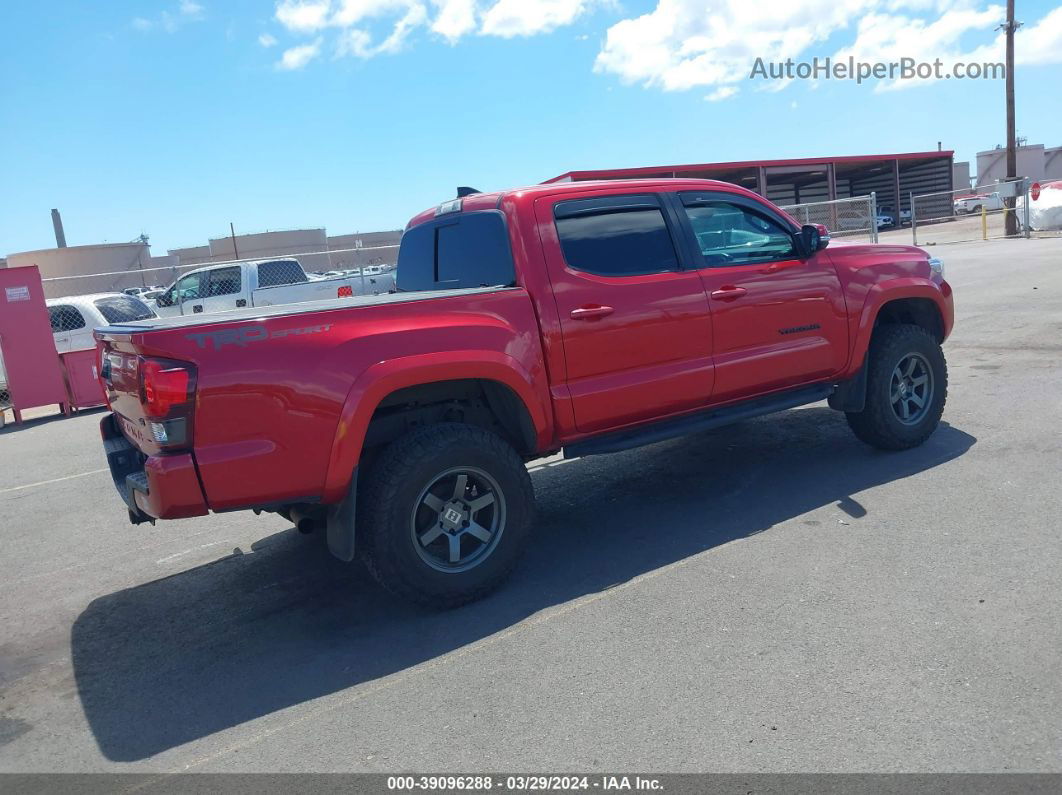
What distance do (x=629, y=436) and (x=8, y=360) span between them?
1140 centimetres

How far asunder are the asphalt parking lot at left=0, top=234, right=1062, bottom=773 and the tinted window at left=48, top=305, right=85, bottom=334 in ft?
29.9

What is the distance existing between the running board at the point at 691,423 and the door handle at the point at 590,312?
708 millimetres

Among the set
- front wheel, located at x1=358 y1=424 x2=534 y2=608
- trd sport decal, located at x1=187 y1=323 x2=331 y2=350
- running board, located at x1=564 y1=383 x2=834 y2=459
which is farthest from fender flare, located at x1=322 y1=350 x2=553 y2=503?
running board, located at x1=564 y1=383 x2=834 y2=459

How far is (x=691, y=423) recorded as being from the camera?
5207mm

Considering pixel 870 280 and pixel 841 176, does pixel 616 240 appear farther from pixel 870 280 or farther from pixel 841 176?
pixel 841 176

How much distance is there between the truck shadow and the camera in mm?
3678

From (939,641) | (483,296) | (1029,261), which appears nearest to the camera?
(939,641)

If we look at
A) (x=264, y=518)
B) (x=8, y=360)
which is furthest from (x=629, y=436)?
(x=8, y=360)

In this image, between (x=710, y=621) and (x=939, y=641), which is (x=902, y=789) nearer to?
(x=939, y=641)

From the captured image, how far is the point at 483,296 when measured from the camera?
14.3 feet

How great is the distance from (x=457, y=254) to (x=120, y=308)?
1160 centimetres

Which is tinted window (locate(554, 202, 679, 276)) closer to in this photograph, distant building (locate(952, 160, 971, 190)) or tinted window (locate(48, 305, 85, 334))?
tinted window (locate(48, 305, 85, 334))

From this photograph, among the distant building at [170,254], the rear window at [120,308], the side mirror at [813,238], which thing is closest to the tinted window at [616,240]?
the side mirror at [813,238]

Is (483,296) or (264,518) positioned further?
(264,518)
